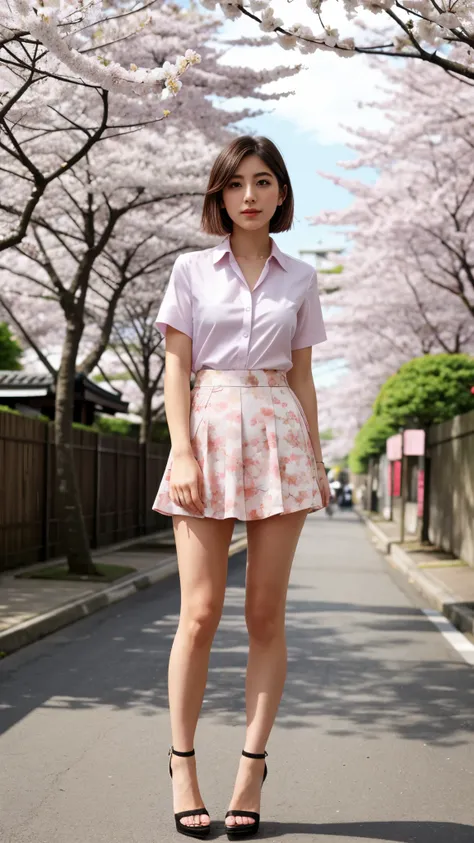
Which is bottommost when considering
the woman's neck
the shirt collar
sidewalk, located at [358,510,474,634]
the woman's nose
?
sidewalk, located at [358,510,474,634]

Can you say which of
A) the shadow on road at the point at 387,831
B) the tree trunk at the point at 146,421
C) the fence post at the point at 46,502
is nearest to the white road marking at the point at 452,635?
the shadow on road at the point at 387,831

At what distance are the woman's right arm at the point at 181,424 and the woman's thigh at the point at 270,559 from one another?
0.76ft

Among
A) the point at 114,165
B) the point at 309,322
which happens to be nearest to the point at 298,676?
the point at 309,322

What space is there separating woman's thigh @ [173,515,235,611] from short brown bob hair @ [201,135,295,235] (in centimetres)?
104

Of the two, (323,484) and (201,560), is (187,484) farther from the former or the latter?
(323,484)

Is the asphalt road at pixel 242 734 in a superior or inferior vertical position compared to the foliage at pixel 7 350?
inferior

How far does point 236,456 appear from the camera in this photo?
3607mm

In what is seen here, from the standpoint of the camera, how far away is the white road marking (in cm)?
809

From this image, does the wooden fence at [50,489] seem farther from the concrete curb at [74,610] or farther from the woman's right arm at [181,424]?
the woman's right arm at [181,424]

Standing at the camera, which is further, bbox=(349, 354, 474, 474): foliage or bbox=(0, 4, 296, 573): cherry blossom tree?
bbox=(349, 354, 474, 474): foliage

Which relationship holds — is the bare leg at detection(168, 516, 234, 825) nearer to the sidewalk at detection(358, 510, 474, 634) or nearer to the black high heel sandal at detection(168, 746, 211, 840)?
the black high heel sandal at detection(168, 746, 211, 840)

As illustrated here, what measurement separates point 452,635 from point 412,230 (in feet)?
49.3

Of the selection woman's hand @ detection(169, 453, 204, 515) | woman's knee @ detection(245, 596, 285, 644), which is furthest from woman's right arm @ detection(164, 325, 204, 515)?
woman's knee @ detection(245, 596, 285, 644)

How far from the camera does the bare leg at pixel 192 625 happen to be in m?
3.57
